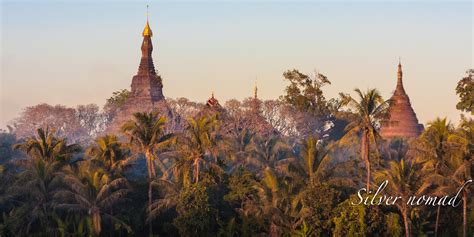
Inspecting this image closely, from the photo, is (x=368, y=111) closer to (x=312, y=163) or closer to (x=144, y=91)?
(x=312, y=163)

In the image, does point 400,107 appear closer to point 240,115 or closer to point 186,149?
point 240,115

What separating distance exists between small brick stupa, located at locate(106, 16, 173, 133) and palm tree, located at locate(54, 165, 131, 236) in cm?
5579

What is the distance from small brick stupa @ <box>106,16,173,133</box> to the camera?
375ft

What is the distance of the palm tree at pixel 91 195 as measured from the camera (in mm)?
52750

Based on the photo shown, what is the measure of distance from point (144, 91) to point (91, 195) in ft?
213

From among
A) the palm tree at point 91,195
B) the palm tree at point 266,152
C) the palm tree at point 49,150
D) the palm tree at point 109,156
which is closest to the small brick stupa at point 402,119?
the palm tree at point 266,152

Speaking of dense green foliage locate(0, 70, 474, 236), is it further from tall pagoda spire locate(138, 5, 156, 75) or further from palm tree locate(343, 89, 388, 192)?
tall pagoda spire locate(138, 5, 156, 75)

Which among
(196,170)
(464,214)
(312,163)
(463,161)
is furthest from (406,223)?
(196,170)

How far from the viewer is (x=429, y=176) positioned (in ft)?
175

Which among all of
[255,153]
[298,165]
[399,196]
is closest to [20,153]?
[255,153]

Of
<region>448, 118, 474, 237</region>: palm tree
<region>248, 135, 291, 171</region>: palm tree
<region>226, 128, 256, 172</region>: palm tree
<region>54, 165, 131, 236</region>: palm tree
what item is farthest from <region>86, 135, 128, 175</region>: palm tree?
<region>448, 118, 474, 237</region>: palm tree

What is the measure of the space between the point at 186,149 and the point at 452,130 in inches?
597

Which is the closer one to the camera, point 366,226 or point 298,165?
point 366,226

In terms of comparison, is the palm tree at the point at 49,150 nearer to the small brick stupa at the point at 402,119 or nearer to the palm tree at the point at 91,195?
the palm tree at the point at 91,195
